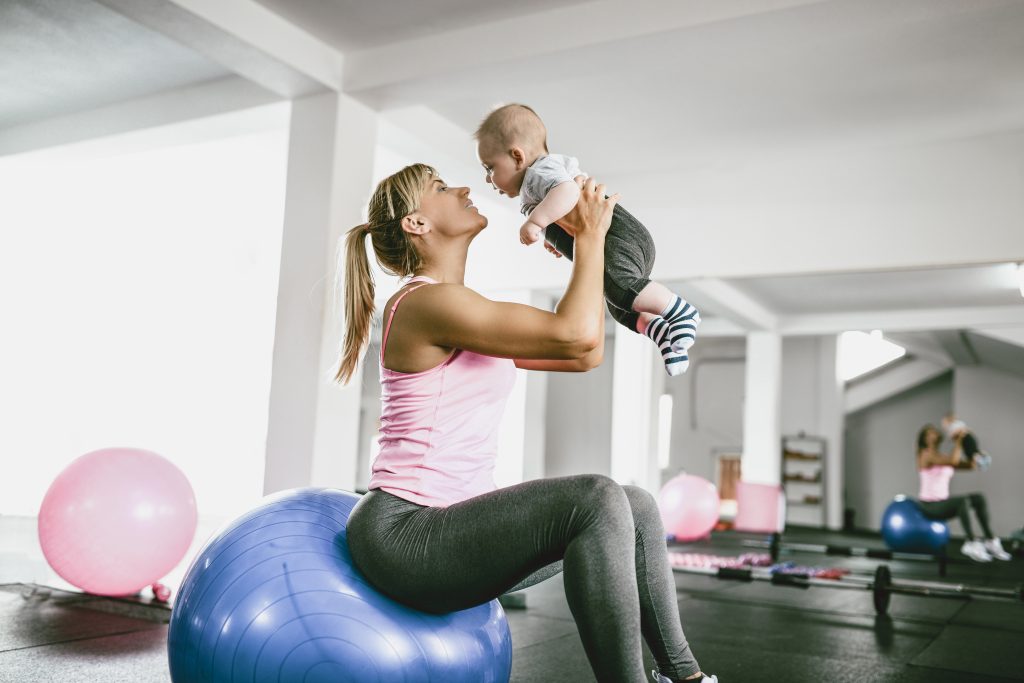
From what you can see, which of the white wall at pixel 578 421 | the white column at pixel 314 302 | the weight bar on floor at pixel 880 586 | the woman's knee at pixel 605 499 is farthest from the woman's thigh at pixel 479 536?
the white wall at pixel 578 421

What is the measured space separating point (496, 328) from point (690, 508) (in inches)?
231

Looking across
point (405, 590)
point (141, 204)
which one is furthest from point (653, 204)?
point (405, 590)

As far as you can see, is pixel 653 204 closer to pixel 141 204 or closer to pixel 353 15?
pixel 353 15

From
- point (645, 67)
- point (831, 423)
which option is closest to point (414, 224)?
point (645, 67)

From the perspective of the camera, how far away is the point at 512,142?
211 centimetres

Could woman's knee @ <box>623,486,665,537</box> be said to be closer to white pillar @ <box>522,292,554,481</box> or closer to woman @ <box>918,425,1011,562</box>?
white pillar @ <box>522,292,554,481</box>

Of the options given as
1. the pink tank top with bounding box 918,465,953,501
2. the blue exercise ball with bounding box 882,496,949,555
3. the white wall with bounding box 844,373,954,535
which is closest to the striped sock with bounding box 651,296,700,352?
the blue exercise ball with bounding box 882,496,949,555

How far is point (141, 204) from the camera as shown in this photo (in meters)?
7.41

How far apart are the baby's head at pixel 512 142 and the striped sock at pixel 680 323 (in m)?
0.49

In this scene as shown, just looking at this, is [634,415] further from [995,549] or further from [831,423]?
[831,423]

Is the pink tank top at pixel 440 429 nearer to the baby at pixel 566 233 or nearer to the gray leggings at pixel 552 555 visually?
the gray leggings at pixel 552 555

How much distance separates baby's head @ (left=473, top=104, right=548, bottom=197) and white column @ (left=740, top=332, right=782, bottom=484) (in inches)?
361

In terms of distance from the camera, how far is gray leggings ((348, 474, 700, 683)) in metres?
1.35

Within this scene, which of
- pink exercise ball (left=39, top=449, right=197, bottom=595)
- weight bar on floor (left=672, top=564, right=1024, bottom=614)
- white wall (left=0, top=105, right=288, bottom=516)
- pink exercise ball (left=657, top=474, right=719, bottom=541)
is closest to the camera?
pink exercise ball (left=39, top=449, right=197, bottom=595)
